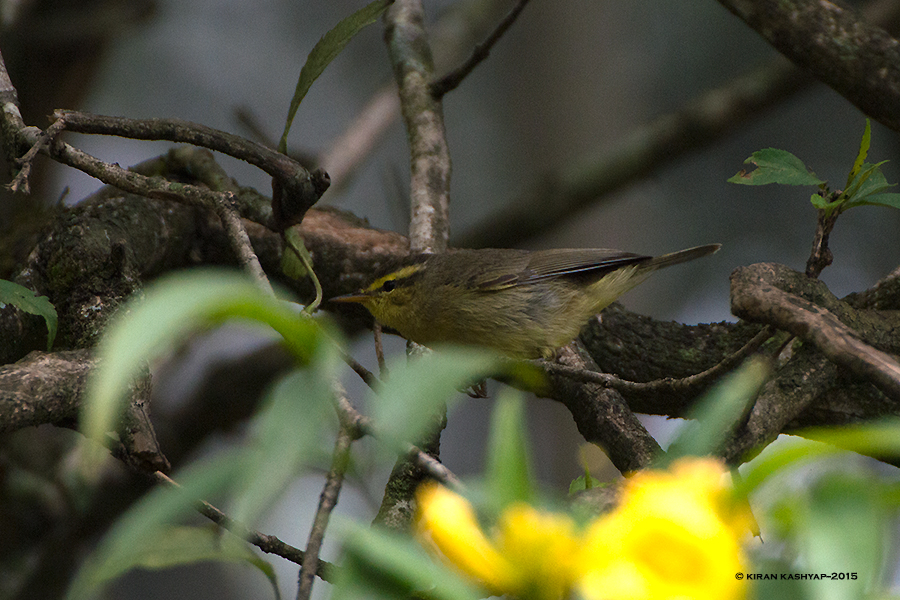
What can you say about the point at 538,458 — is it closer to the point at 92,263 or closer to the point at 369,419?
the point at 92,263

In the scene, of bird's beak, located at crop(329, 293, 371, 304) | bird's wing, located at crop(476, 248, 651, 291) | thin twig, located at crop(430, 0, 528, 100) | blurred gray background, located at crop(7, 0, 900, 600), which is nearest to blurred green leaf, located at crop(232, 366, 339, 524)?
bird's beak, located at crop(329, 293, 371, 304)

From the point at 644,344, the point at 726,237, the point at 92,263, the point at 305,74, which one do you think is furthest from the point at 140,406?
the point at 726,237

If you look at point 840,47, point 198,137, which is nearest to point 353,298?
point 198,137

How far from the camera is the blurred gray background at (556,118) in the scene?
7.63 metres

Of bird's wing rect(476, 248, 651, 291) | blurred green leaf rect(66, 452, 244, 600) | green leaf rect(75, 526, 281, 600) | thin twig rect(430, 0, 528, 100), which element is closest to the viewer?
blurred green leaf rect(66, 452, 244, 600)

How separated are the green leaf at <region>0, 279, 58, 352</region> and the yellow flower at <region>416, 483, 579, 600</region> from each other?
1605 millimetres

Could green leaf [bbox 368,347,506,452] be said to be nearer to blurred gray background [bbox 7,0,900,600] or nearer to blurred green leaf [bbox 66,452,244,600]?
blurred green leaf [bbox 66,452,244,600]

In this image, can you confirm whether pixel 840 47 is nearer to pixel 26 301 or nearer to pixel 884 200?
pixel 884 200

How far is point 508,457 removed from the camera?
28.5 inches

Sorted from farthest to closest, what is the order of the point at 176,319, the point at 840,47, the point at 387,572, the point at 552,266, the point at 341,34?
1. the point at 552,266
2. the point at 840,47
3. the point at 341,34
4. the point at 387,572
5. the point at 176,319

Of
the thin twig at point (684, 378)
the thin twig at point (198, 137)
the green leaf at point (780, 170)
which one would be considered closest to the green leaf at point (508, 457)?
the thin twig at point (684, 378)

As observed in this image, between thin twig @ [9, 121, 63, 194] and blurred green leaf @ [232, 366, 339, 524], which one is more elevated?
thin twig @ [9, 121, 63, 194]

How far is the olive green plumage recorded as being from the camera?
153 inches

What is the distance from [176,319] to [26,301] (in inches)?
66.5
